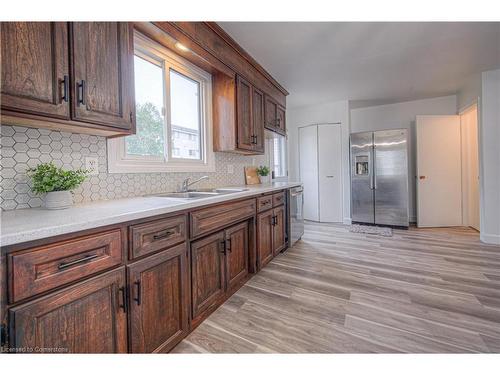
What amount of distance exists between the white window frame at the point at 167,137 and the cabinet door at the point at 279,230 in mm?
977

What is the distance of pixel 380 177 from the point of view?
14.8 ft

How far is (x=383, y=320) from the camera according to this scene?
66.7 inches

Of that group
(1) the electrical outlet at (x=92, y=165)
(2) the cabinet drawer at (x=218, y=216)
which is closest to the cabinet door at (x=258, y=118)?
(2) the cabinet drawer at (x=218, y=216)

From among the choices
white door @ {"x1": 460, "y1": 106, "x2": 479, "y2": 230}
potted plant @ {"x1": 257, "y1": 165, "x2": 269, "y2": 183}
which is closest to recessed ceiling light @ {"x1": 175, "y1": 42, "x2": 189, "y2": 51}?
potted plant @ {"x1": 257, "y1": 165, "x2": 269, "y2": 183}

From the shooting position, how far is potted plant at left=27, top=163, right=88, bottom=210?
1.16 m

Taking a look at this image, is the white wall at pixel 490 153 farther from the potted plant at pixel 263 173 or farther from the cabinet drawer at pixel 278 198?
the potted plant at pixel 263 173

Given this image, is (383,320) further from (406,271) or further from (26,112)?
(26,112)

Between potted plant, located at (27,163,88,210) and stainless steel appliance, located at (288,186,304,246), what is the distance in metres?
2.51

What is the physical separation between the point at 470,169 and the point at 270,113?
151 inches

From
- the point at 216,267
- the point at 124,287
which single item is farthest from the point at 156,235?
the point at 216,267

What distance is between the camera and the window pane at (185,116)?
7.62 ft

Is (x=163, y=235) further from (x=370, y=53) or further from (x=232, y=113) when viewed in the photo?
(x=370, y=53)
